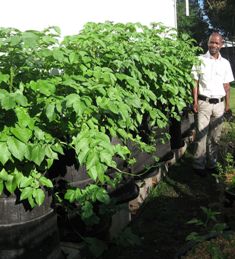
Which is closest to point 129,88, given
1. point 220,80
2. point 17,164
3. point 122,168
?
point 122,168

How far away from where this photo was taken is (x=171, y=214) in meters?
4.69

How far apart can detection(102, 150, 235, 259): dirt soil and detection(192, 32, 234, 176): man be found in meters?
0.30

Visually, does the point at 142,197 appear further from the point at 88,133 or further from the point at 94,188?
the point at 88,133

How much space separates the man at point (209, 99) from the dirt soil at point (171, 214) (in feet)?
1.00

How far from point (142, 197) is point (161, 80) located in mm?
1322

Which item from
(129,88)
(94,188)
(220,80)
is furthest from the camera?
(220,80)

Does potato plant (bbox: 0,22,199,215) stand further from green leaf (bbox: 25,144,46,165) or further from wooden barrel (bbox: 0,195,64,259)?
wooden barrel (bbox: 0,195,64,259)

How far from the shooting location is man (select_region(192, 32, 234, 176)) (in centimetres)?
602

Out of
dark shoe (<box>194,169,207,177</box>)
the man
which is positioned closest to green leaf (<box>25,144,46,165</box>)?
the man

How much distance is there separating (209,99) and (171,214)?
1975 millimetres

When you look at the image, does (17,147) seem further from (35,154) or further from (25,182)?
(25,182)

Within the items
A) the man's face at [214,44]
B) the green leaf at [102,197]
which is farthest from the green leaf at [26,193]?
the man's face at [214,44]

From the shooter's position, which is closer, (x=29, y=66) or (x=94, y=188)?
(x=29, y=66)

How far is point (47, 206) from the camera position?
2734 millimetres
